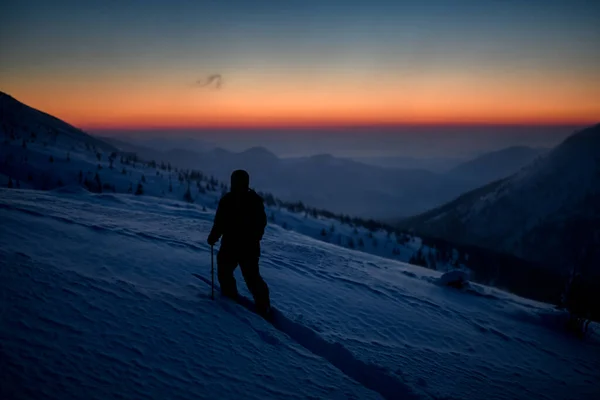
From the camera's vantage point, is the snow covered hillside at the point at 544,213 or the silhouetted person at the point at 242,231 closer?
the silhouetted person at the point at 242,231

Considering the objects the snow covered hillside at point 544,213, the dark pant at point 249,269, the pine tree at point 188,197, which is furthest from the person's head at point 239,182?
the snow covered hillside at point 544,213

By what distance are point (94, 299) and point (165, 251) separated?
7.94ft

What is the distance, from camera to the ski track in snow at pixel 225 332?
106 inches

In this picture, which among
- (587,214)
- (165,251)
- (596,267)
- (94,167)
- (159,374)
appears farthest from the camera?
(587,214)

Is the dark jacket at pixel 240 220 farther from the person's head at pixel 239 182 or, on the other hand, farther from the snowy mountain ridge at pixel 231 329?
the snowy mountain ridge at pixel 231 329

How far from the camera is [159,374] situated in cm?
273

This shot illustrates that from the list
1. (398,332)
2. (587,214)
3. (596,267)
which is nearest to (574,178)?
(587,214)

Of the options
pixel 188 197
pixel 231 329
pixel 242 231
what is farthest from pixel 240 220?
pixel 188 197

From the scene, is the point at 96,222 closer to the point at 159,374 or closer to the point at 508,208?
the point at 159,374

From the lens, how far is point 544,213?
57.8m

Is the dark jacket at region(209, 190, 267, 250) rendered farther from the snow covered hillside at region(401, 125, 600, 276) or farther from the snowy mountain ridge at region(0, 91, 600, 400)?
the snow covered hillside at region(401, 125, 600, 276)

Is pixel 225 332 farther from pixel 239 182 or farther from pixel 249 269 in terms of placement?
pixel 239 182

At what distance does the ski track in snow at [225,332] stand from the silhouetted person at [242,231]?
422 millimetres

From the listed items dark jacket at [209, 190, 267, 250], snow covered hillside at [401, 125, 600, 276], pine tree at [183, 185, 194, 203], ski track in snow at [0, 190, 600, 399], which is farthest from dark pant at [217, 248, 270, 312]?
snow covered hillside at [401, 125, 600, 276]
